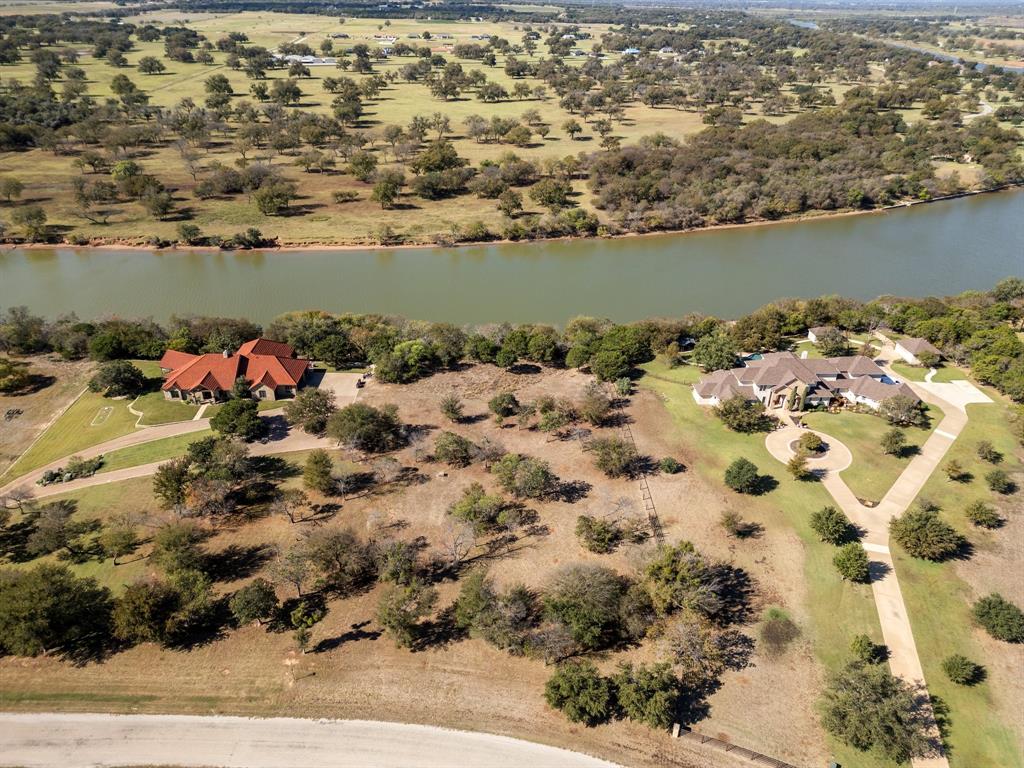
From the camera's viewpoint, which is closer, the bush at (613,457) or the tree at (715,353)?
the bush at (613,457)

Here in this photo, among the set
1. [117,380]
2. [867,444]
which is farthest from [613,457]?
[117,380]

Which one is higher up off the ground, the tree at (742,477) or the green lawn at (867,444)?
the tree at (742,477)

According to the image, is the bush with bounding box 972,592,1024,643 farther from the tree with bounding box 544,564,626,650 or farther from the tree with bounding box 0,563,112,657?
the tree with bounding box 0,563,112,657

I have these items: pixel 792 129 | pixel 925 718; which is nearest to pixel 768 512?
pixel 925 718

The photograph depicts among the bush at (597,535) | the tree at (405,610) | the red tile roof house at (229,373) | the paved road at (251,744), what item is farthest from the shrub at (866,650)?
the red tile roof house at (229,373)

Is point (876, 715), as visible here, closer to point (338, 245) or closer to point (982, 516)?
point (982, 516)

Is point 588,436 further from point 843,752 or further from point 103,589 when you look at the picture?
point 103,589

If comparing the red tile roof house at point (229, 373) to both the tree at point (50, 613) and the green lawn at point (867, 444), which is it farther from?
the green lawn at point (867, 444)
